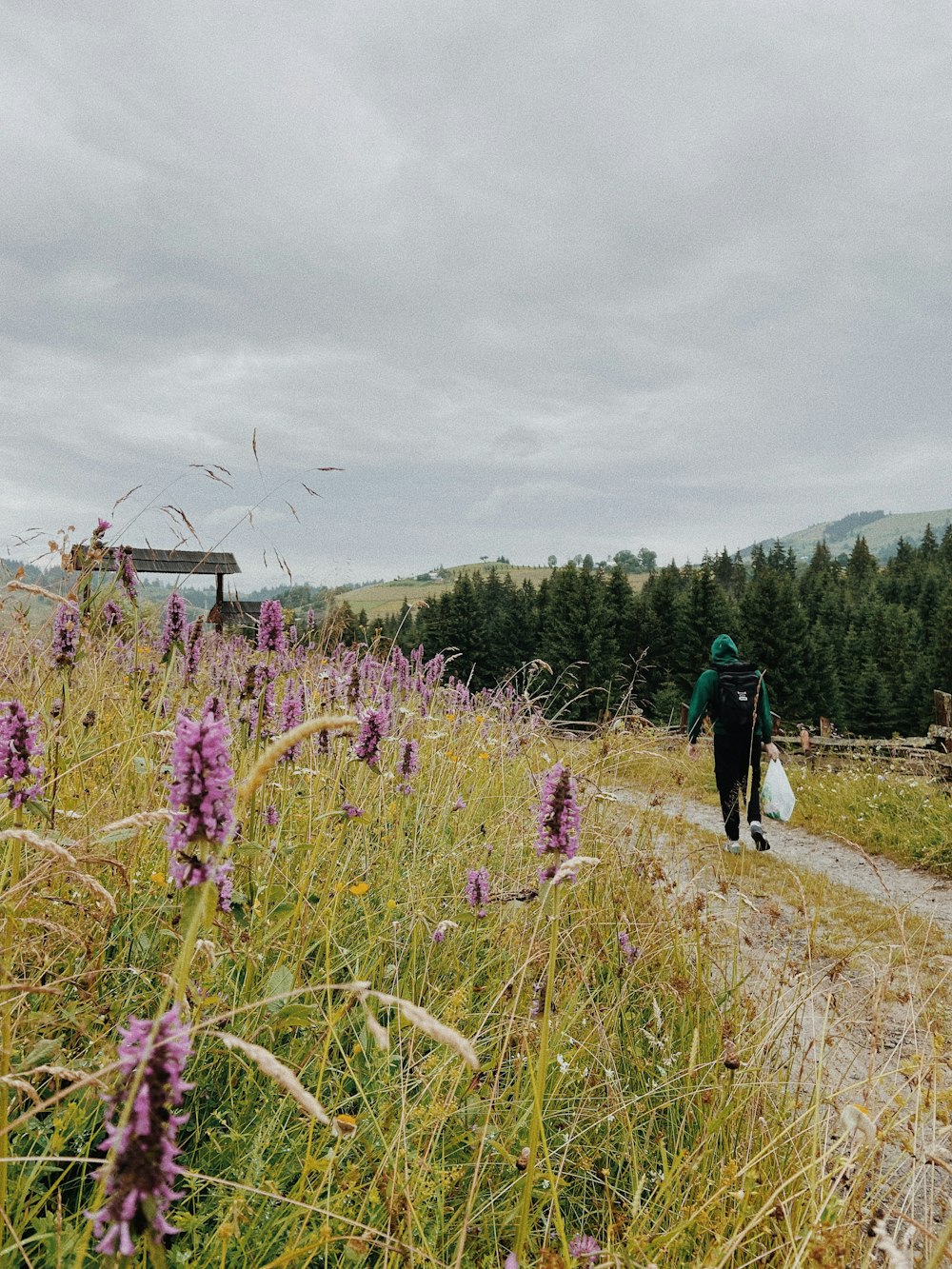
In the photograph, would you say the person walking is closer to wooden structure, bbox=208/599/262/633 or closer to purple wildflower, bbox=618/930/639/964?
wooden structure, bbox=208/599/262/633

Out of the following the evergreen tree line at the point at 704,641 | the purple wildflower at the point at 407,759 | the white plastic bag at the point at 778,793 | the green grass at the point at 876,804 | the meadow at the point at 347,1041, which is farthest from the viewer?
the evergreen tree line at the point at 704,641

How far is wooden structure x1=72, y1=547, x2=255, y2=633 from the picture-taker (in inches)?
159

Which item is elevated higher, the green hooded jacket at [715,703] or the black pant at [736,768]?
the green hooded jacket at [715,703]

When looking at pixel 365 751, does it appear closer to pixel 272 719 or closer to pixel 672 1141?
pixel 272 719

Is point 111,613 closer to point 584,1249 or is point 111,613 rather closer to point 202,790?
point 202,790

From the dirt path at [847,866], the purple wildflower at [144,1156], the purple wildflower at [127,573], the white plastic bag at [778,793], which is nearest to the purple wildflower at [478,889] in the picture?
the purple wildflower at [144,1156]

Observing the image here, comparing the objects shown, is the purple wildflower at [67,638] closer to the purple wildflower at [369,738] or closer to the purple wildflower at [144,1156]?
the purple wildflower at [369,738]

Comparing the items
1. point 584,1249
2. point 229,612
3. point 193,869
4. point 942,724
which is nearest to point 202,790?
point 193,869

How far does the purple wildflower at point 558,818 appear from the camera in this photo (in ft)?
5.73

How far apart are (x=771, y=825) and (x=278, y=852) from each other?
11.2 m

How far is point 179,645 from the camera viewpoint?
3572 mm

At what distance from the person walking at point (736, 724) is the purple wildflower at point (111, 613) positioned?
22.4ft

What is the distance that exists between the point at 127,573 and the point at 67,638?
1242 mm

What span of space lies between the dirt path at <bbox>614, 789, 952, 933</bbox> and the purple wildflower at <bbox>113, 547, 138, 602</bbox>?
4503mm
